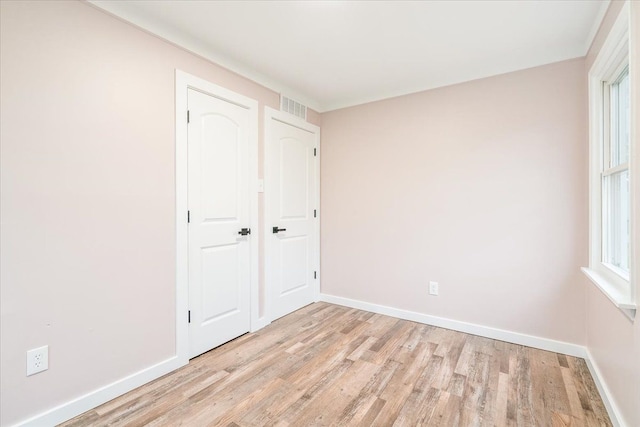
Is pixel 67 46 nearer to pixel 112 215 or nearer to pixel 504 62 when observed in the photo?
pixel 112 215

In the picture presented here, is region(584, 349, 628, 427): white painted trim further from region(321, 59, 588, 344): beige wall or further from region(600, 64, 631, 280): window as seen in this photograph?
region(600, 64, 631, 280): window

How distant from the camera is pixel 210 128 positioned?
2.37 meters

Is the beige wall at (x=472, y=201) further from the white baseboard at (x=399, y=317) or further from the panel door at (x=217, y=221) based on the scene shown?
the panel door at (x=217, y=221)

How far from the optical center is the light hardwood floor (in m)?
1.64

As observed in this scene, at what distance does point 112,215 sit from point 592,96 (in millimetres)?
3379

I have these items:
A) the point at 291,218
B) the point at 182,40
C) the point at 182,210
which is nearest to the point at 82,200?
the point at 182,210

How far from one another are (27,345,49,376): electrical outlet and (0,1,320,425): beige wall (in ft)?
0.11

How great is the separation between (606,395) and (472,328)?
1055 mm

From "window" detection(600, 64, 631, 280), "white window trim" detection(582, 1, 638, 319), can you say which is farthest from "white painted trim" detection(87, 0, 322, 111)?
"window" detection(600, 64, 631, 280)

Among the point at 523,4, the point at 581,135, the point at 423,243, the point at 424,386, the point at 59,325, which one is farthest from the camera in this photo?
the point at 423,243

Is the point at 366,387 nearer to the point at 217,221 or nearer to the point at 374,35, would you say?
the point at 217,221

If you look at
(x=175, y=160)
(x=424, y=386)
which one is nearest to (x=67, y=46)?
(x=175, y=160)

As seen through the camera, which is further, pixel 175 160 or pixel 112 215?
pixel 175 160

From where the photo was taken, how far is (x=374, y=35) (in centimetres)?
214
